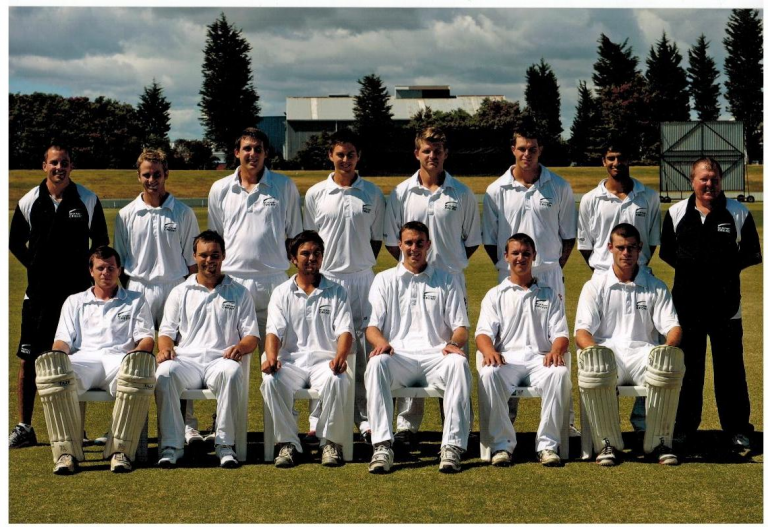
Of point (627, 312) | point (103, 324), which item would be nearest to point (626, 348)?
point (627, 312)

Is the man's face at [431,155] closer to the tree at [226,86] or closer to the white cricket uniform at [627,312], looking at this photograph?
the white cricket uniform at [627,312]

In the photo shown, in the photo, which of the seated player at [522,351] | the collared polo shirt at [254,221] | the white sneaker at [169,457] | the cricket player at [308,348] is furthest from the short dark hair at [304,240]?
the white sneaker at [169,457]

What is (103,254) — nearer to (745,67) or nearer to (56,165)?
(56,165)

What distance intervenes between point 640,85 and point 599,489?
5101 centimetres

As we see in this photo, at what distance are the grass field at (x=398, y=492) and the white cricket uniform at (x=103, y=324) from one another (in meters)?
0.57

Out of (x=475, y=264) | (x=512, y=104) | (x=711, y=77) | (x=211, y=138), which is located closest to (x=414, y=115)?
(x=512, y=104)

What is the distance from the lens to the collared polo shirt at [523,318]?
5160 mm

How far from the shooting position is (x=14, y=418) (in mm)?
5574

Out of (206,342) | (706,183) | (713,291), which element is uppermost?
(706,183)

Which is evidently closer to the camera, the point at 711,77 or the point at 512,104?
the point at 711,77

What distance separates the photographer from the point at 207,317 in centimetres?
512

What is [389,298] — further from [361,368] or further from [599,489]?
[599,489]

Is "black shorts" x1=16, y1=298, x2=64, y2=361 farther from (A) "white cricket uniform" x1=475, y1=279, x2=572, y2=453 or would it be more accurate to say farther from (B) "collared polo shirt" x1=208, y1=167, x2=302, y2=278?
(A) "white cricket uniform" x1=475, y1=279, x2=572, y2=453

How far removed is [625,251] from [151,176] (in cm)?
271
